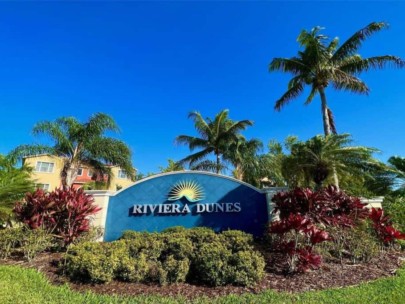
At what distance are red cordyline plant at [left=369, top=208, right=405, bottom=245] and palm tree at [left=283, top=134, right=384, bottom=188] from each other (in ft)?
10.4

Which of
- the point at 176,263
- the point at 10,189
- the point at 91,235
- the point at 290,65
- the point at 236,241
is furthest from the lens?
the point at 290,65

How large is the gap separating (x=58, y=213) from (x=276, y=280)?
21.7 ft

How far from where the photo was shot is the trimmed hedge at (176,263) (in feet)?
19.8

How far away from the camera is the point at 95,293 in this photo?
5660 millimetres

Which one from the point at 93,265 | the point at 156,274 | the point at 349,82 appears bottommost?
the point at 156,274

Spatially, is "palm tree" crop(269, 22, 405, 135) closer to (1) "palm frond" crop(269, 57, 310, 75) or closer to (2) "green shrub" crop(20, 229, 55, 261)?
(1) "palm frond" crop(269, 57, 310, 75)

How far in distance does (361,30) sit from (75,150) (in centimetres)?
1810

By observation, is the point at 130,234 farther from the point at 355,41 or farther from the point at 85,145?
the point at 355,41

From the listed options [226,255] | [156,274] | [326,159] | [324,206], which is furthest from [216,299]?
[326,159]

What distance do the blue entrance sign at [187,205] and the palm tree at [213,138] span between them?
10101 millimetres

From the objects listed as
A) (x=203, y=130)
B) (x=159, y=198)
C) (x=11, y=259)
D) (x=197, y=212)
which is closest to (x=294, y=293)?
(x=197, y=212)

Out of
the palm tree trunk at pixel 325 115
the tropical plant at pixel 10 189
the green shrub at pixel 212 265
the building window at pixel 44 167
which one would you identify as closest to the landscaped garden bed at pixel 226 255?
the green shrub at pixel 212 265

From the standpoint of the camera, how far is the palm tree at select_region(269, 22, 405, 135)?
16.0m

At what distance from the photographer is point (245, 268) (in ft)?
19.8
